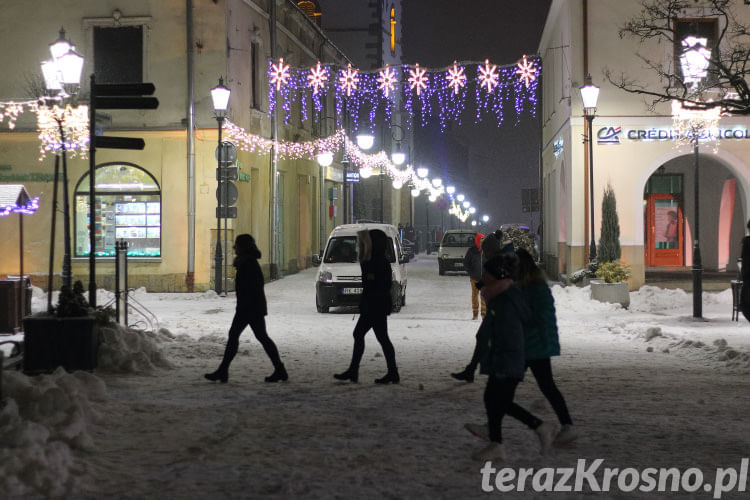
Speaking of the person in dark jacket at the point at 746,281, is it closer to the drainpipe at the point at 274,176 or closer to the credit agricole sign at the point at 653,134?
the credit agricole sign at the point at 653,134

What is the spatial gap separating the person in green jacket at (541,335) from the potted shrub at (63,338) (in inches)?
212

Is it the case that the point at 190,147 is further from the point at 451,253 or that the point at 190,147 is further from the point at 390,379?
the point at 390,379

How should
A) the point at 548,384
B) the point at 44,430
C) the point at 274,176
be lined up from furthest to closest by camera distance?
the point at 274,176, the point at 548,384, the point at 44,430

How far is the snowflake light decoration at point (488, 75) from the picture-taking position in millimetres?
25969

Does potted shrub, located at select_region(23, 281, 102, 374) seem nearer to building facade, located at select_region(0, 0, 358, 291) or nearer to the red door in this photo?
building facade, located at select_region(0, 0, 358, 291)

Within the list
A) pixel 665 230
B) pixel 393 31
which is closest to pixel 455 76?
pixel 665 230

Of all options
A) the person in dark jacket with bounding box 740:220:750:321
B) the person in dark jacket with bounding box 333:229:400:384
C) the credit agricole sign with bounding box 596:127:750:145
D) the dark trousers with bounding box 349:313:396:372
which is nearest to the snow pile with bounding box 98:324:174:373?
the person in dark jacket with bounding box 333:229:400:384

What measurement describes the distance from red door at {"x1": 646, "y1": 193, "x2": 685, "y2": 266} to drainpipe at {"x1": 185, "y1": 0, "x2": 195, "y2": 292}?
59.4ft

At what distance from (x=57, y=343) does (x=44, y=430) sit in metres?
4.00

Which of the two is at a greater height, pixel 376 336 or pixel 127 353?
pixel 376 336

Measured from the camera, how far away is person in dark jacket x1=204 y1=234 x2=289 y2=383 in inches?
405

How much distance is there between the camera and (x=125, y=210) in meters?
25.5

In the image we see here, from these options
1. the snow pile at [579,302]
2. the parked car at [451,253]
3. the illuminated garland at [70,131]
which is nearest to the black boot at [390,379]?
the snow pile at [579,302]

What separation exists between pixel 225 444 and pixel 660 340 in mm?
9092
